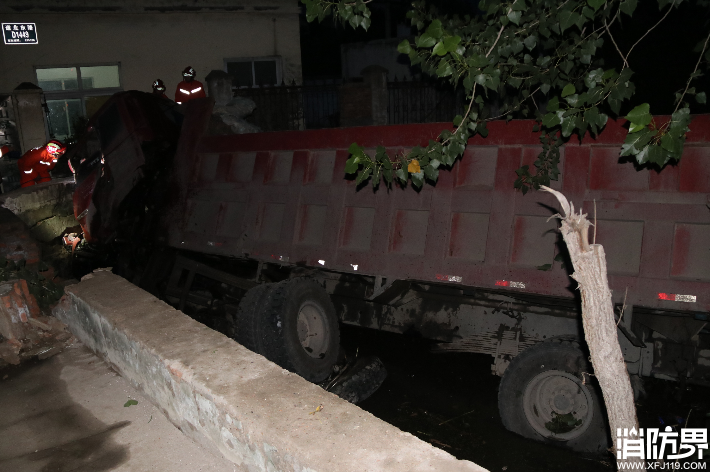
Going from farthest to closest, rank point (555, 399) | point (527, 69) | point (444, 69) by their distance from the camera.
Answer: point (555, 399)
point (527, 69)
point (444, 69)

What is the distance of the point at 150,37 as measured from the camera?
15336 millimetres

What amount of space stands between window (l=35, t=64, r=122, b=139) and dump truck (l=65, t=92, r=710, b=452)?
9.60m

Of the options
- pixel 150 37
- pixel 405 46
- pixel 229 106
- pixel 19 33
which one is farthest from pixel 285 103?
pixel 405 46

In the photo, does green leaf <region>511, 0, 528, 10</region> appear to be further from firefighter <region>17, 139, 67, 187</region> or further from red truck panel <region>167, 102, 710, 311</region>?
firefighter <region>17, 139, 67, 187</region>

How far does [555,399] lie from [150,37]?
596 inches

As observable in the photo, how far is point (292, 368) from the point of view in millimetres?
4777

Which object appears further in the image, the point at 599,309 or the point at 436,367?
the point at 436,367

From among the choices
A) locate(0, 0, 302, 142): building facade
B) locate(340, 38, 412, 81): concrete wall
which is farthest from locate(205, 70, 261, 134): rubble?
locate(340, 38, 412, 81): concrete wall

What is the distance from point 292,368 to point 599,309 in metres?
3.22

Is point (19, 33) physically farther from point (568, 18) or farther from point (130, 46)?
point (568, 18)

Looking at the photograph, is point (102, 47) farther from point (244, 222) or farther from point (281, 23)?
point (244, 222)

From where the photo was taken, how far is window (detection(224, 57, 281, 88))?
16438 mm

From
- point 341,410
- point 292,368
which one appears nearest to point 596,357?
point 341,410

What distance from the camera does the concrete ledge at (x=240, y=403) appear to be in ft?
7.44
